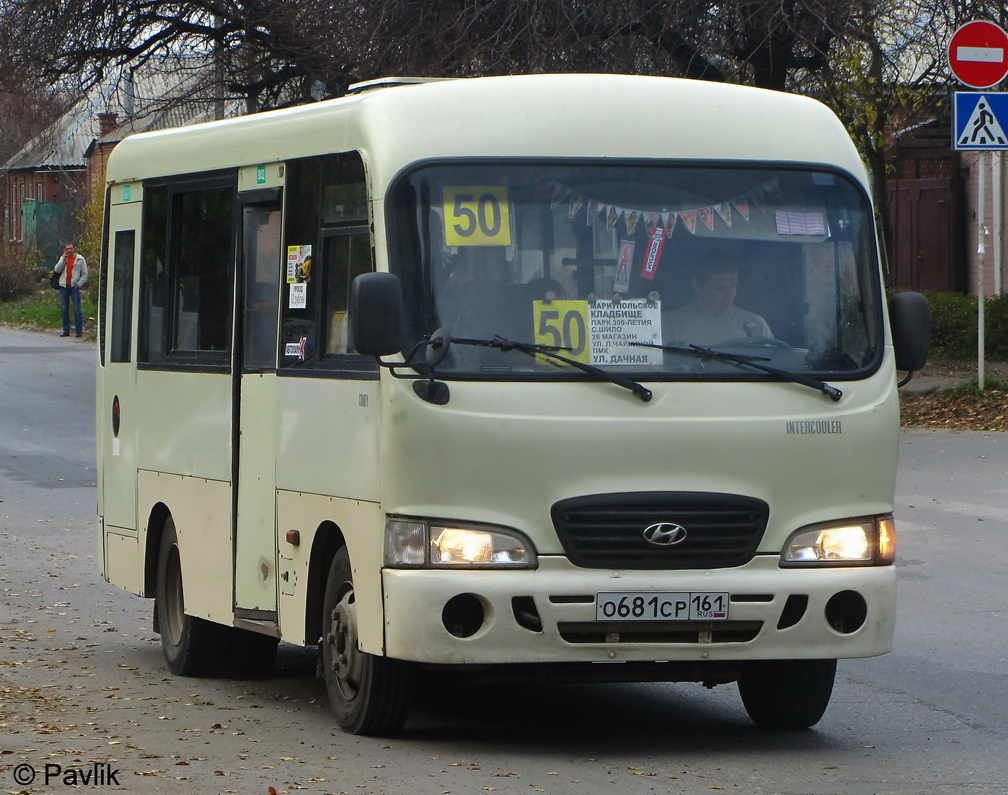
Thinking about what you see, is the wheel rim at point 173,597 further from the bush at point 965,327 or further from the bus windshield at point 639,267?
the bush at point 965,327

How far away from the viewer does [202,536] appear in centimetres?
926

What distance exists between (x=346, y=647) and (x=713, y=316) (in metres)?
1.85

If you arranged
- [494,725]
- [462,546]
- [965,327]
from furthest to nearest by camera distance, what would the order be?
[965,327], [494,725], [462,546]

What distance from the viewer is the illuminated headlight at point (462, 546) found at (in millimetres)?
7180

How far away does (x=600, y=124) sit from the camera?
7.64 meters

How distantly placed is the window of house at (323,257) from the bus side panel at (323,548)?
0.53 m

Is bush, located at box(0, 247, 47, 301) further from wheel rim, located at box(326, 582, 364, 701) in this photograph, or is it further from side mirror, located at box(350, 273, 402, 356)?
side mirror, located at box(350, 273, 402, 356)

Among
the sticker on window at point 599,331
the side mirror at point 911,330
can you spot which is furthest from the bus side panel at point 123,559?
the side mirror at point 911,330

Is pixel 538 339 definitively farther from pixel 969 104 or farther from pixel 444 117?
pixel 969 104

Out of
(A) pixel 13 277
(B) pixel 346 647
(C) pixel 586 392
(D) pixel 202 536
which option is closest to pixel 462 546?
(C) pixel 586 392

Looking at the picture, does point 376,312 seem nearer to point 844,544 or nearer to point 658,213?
point 658,213

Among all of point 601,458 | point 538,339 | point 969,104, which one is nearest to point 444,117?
point 538,339

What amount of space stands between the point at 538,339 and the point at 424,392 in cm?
47

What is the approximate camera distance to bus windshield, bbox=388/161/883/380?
734 centimetres
